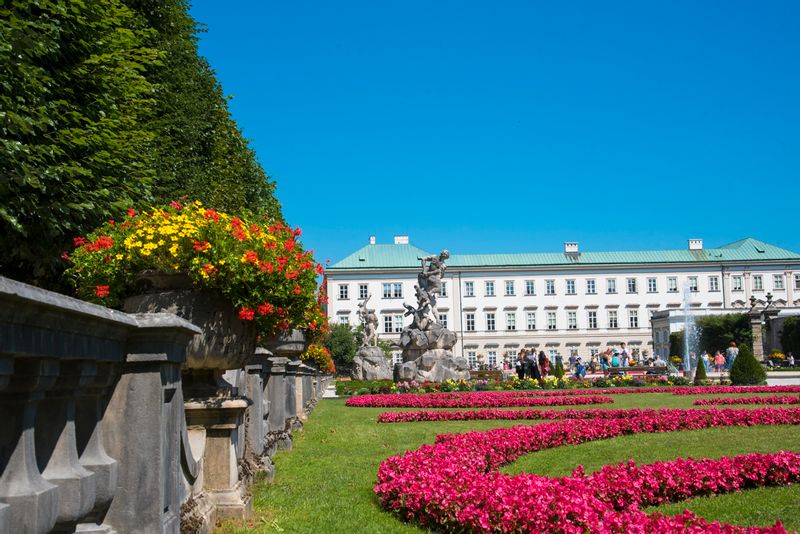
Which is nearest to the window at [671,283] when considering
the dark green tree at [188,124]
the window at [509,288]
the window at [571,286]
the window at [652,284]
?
the window at [652,284]

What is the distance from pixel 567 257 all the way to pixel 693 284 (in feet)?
40.9

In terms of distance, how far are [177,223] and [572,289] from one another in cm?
7637

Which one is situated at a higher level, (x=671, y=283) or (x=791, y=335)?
(x=671, y=283)

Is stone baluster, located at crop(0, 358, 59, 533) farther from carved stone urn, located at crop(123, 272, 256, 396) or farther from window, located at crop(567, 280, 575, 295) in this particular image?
window, located at crop(567, 280, 575, 295)

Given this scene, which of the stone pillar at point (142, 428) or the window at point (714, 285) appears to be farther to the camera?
the window at point (714, 285)

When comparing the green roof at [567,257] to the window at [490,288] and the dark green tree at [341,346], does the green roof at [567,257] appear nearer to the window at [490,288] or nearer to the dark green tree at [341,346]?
the window at [490,288]

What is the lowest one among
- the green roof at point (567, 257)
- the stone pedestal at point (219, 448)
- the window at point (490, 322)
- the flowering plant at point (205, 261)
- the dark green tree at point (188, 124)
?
the stone pedestal at point (219, 448)

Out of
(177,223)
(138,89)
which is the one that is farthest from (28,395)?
(138,89)

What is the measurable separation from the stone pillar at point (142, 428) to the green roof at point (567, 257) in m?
74.2

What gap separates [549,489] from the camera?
501cm

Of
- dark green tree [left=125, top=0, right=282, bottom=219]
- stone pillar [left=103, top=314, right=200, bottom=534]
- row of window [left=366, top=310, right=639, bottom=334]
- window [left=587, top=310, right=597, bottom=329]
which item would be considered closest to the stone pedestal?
stone pillar [left=103, top=314, right=200, bottom=534]

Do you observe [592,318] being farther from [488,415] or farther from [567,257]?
[488,415]

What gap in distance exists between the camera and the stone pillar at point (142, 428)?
3.08 metres

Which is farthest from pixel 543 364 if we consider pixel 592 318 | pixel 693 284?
pixel 693 284
